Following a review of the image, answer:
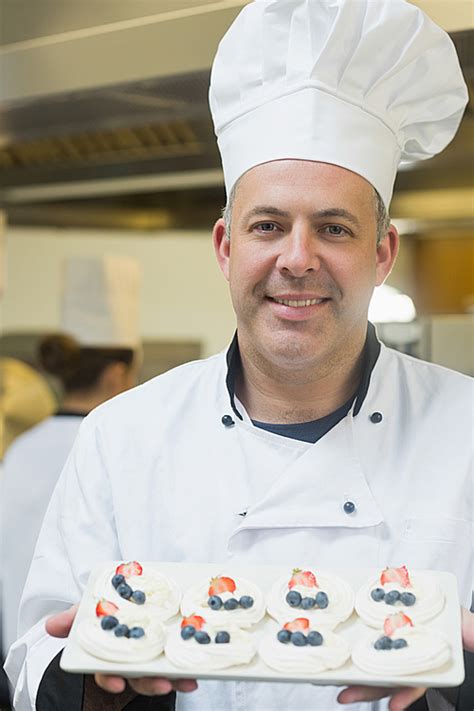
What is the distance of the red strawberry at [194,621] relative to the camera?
1208mm

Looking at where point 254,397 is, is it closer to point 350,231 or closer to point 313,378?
point 313,378

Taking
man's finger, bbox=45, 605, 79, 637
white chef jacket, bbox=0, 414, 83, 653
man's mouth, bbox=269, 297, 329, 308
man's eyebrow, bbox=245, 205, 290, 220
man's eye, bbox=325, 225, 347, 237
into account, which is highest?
man's eyebrow, bbox=245, 205, 290, 220

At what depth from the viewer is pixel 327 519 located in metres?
1.49

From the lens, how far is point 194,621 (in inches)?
47.7

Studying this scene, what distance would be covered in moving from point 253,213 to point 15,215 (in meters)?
1.92

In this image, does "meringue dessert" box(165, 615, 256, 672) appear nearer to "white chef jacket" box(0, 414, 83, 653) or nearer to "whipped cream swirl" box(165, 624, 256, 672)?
"whipped cream swirl" box(165, 624, 256, 672)

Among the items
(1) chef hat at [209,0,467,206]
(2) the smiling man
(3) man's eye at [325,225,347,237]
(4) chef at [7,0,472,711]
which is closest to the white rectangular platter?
(4) chef at [7,0,472,711]

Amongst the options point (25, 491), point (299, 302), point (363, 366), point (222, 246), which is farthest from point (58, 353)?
point (299, 302)

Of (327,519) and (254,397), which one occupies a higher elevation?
(254,397)

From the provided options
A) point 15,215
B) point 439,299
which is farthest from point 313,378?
point 15,215

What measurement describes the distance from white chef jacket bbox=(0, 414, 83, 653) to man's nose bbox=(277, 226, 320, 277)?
4.99 feet

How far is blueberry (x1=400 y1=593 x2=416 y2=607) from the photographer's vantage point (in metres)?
1.23

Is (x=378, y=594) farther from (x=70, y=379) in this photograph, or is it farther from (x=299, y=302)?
(x=70, y=379)

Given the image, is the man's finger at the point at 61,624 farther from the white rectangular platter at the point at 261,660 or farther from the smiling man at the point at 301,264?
the smiling man at the point at 301,264
